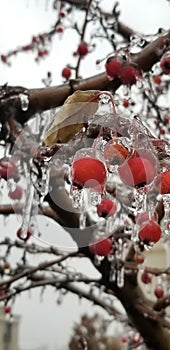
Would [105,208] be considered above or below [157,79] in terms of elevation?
below

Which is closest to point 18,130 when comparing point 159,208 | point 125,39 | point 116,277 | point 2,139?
point 2,139

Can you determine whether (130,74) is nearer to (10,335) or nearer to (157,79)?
(157,79)

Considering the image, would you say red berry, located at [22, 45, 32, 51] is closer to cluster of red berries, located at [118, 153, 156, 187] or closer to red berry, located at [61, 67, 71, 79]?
red berry, located at [61, 67, 71, 79]

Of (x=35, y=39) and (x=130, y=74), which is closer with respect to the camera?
(x=130, y=74)

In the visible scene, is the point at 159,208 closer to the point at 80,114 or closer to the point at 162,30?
the point at 162,30

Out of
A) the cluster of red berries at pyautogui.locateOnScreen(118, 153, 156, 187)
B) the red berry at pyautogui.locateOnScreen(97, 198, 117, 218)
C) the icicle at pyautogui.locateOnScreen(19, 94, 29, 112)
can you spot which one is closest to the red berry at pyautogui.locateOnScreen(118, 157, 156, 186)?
the cluster of red berries at pyautogui.locateOnScreen(118, 153, 156, 187)

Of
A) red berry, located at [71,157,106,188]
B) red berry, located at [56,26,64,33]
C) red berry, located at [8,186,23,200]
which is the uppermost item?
red berry, located at [56,26,64,33]

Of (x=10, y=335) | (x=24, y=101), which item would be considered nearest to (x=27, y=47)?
(x=24, y=101)

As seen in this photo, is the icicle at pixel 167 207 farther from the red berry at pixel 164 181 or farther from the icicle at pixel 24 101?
the icicle at pixel 24 101
